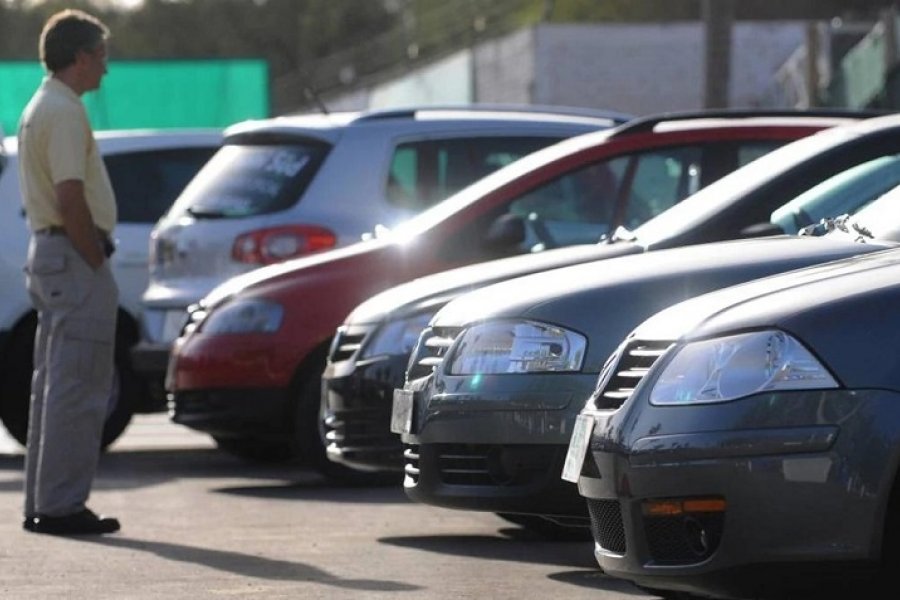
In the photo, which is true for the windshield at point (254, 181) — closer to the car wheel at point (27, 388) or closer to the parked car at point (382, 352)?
the car wheel at point (27, 388)

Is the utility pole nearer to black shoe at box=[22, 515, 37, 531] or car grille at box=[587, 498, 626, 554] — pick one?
black shoe at box=[22, 515, 37, 531]

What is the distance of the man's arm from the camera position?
9.10 m

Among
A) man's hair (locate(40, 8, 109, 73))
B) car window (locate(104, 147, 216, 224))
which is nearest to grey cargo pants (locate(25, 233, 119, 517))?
man's hair (locate(40, 8, 109, 73))

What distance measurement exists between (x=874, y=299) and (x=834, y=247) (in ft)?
4.88

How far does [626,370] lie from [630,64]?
30.2 metres

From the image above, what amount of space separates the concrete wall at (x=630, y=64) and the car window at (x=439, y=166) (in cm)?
2295

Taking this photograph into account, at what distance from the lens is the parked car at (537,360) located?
716 cm

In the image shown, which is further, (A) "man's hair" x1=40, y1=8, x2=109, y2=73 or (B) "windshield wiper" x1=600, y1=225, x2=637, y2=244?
(A) "man's hair" x1=40, y1=8, x2=109, y2=73

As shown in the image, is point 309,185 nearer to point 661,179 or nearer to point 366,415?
point 661,179

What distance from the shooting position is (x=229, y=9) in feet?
351

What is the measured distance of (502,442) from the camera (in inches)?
293

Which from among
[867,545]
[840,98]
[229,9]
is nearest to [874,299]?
[867,545]

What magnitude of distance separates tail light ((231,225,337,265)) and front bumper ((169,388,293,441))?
1.00m

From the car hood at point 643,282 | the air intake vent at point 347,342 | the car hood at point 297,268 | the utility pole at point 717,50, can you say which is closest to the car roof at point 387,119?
the car hood at point 297,268
